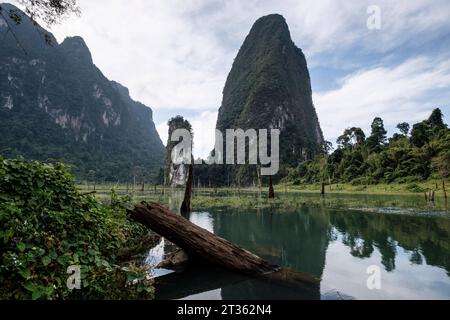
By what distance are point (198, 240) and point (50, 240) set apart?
4.14 meters

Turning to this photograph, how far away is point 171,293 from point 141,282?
1821 millimetres

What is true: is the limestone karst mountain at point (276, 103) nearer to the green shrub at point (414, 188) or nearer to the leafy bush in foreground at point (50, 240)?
the green shrub at point (414, 188)

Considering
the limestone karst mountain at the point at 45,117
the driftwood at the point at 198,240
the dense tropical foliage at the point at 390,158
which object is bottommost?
the driftwood at the point at 198,240

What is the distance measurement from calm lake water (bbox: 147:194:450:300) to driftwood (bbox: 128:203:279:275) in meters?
0.38

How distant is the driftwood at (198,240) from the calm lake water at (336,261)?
0.38m

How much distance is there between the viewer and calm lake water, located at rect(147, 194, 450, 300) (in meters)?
6.92

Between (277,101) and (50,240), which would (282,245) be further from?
(277,101)

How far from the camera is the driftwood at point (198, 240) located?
8.08 meters

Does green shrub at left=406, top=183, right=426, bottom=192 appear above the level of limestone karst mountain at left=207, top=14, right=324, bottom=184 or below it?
below

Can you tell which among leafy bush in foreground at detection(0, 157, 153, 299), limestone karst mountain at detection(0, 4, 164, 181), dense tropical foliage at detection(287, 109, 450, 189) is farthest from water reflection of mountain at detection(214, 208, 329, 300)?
limestone karst mountain at detection(0, 4, 164, 181)

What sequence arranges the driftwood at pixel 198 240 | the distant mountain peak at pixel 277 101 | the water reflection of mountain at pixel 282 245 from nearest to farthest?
the water reflection of mountain at pixel 282 245, the driftwood at pixel 198 240, the distant mountain peak at pixel 277 101

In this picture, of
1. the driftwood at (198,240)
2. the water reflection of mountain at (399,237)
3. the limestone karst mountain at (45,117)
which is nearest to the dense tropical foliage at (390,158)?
the water reflection of mountain at (399,237)

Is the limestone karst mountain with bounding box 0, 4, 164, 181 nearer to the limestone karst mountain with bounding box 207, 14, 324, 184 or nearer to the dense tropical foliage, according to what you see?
the limestone karst mountain with bounding box 207, 14, 324, 184

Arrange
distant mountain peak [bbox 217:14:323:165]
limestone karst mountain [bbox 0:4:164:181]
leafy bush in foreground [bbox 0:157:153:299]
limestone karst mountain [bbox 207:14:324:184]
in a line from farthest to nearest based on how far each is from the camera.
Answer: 1. distant mountain peak [bbox 217:14:323:165]
2. limestone karst mountain [bbox 207:14:324:184]
3. limestone karst mountain [bbox 0:4:164:181]
4. leafy bush in foreground [bbox 0:157:153:299]
